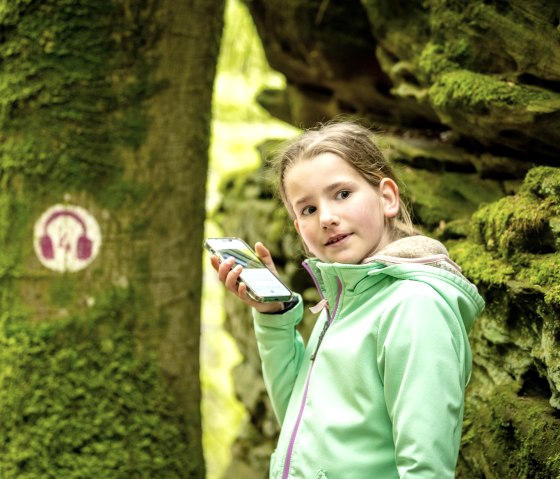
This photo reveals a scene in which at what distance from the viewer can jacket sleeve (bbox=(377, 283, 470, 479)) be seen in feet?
6.33

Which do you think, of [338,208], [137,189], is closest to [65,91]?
[137,189]

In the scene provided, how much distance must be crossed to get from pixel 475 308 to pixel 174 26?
Result: 8.10 feet

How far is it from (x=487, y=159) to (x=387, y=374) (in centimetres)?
203

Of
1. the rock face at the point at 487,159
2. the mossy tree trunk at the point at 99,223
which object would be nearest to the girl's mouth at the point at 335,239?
the rock face at the point at 487,159

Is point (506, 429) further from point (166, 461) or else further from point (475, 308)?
point (166, 461)

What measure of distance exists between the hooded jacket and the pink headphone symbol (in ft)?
5.91

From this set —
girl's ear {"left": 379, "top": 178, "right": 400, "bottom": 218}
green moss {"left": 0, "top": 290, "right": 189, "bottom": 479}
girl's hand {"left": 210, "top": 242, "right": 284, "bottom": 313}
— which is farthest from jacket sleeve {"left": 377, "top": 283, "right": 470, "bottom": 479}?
green moss {"left": 0, "top": 290, "right": 189, "bottom": 479}

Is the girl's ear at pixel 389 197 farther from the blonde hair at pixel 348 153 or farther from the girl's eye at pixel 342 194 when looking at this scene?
the girl's eye at pixel 342 194

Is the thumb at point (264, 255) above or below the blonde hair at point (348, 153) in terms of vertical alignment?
below

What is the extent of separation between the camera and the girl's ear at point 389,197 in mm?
2475

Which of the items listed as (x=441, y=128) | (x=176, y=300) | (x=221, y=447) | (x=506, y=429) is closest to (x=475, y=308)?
(x=506, y=429)

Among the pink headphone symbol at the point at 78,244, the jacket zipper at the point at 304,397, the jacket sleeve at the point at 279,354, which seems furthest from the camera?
the pink headphone symbol at the point at 78,244

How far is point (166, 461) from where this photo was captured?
3904 mm

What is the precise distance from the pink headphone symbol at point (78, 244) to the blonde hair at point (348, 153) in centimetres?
156
